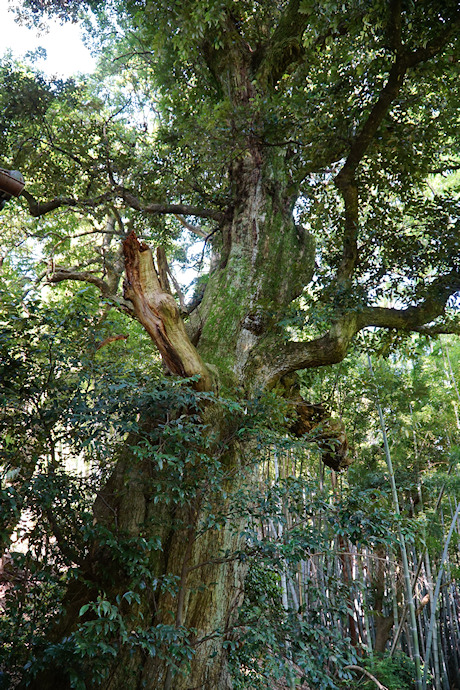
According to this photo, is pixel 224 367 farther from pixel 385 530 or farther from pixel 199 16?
pixel 199 16

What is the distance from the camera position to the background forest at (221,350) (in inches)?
96.7

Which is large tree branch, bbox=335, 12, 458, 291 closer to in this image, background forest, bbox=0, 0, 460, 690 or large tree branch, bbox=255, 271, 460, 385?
background forest, bbox=0, 0, 460, 690

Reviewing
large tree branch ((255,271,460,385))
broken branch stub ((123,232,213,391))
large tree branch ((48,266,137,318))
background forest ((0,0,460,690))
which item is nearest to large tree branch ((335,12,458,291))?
background forest ((0,0,460,690))

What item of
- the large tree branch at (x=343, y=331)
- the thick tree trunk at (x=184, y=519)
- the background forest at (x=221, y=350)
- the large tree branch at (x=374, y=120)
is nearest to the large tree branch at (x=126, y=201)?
the background forest at (x=221, y=350)

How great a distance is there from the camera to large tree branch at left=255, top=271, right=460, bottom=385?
382 centimetres

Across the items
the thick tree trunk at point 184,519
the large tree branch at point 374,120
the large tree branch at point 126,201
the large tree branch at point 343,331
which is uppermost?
the large tree branch at point 126,201

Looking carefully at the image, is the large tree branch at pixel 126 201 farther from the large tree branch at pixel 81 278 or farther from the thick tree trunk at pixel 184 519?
the thick tree trunk at pixel 184 519

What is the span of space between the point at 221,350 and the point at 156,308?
97 cm

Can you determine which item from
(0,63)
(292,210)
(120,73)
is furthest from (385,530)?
(120,73)

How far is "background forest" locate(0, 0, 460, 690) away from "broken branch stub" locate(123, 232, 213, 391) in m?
0.02

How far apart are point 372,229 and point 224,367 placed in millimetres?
2085

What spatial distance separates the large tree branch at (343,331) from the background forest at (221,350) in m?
0.02

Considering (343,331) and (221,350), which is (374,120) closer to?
(343,331)

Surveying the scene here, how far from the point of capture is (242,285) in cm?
418
